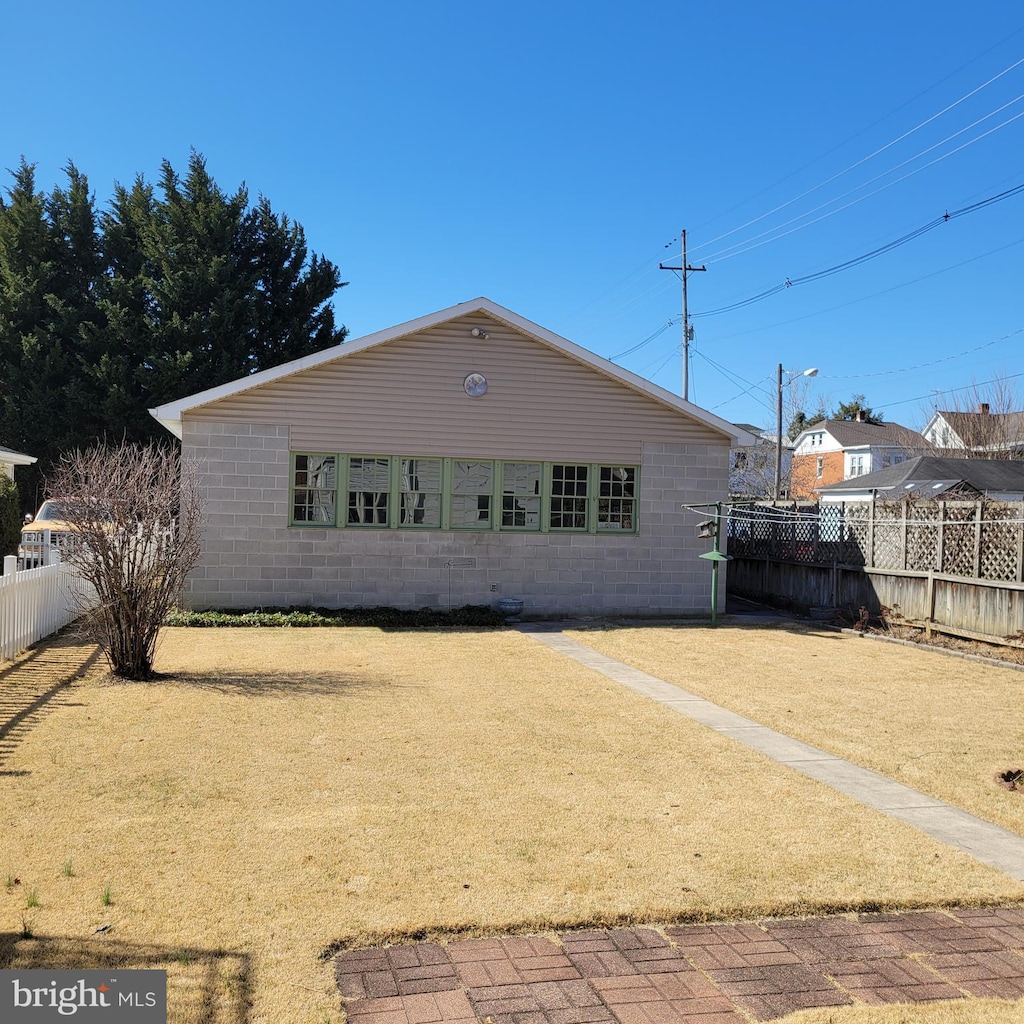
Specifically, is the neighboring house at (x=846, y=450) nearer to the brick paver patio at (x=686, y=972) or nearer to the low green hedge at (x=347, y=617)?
the low green hedge at (x=347, y=617)

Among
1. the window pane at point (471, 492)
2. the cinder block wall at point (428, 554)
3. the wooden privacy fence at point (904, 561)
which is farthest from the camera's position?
the window pane at point (471, 492)

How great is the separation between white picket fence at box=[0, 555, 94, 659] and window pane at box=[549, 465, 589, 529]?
777 cm

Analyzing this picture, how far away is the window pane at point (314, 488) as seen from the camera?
15.9 meters

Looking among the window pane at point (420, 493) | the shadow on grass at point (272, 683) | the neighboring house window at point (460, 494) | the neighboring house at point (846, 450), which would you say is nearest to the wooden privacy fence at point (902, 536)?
the neighboring house window at point (460, 494)

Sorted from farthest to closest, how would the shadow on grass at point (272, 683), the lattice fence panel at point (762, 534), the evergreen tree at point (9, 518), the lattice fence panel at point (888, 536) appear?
the lattice fence panel at point (762, 534)
the evergreen tree at point (9, 518)
the lattice fence panel at point (888, 536)
the shadow on grass at point (272, 683)

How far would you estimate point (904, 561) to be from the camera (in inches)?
598

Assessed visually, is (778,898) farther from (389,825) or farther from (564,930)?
(389,825)

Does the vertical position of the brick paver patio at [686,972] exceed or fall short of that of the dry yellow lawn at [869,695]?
it falls short

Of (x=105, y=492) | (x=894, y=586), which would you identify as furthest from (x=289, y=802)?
(x=894, y=586)

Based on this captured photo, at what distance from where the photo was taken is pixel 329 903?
172 inches

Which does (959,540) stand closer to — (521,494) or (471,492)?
(521,494)

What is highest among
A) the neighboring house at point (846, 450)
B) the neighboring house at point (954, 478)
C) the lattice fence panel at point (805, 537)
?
the neighboring house at point (846, 450)

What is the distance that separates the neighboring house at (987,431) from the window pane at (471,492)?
1254 inches

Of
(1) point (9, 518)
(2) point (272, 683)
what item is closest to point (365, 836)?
(2) point (272, 683)
